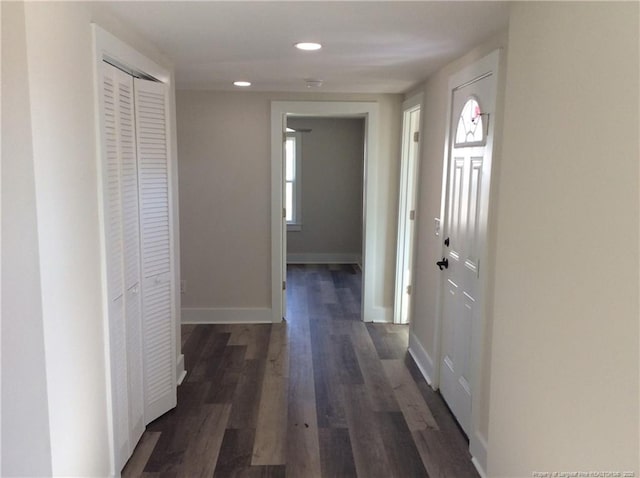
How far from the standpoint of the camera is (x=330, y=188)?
297 inches

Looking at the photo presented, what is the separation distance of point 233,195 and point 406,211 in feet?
5.29

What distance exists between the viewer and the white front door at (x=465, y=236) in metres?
2.57

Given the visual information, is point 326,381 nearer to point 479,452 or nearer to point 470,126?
point 479,452

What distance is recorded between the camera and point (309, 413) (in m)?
3.11

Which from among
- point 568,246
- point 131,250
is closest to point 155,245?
point 131,250

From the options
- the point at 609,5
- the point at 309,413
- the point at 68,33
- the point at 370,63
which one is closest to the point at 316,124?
the point at 370,63

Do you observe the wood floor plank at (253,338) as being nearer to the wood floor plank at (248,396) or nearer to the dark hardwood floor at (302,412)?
the dark hardwood floor at (302,412)

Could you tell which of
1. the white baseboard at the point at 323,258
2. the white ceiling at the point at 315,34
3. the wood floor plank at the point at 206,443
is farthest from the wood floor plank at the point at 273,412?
the white baseboard at the point at 323,258

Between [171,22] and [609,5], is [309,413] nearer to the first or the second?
[171,22]

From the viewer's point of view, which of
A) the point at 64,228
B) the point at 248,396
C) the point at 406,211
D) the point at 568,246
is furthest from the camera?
the point at 406,211

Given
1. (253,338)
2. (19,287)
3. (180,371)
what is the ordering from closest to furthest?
(19,287)
(180,371)
(253,338)

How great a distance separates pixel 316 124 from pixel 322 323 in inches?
139

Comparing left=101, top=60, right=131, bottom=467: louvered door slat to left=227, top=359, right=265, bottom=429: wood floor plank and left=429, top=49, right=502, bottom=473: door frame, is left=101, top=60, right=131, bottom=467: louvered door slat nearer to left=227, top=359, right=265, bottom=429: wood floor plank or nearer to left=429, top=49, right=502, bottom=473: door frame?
left=227, top=359, right=265, bottom=429: wood floor plank

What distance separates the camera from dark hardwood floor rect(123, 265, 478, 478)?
2.57 meters
